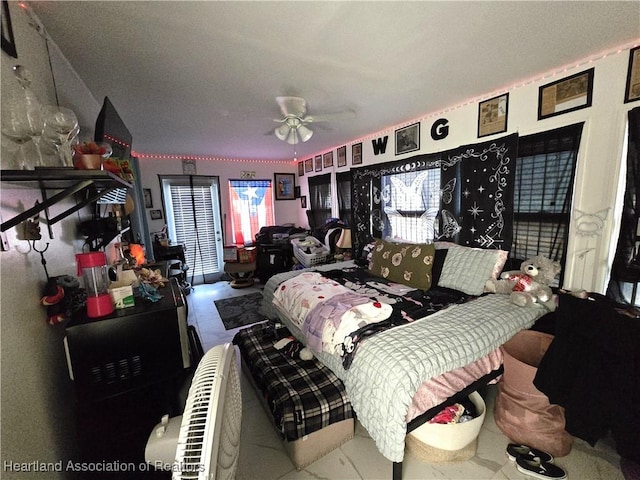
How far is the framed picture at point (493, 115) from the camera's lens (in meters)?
2.15

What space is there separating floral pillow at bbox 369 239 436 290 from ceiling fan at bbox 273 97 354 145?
4.57 feet

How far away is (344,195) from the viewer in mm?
4098

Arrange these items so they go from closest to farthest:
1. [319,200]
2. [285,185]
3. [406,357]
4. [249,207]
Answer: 1. [406,357]
2. [319,200]
3. [249,207]
4. [285,185]

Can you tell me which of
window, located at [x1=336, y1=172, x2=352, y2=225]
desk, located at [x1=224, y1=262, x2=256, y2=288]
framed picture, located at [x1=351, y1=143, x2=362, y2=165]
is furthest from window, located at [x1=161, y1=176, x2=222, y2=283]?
framed picture, located at [x1=351, y1=143, x2=362, y2=165]

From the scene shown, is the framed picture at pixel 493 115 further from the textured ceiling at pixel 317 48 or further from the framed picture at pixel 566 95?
the framed picture at pixel 566 95

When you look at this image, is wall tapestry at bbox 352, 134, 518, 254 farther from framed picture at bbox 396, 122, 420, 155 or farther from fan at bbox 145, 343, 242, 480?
fan at bbox 145, 343, 242, 480

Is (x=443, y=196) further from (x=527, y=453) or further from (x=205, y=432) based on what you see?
(x=205, y=432)

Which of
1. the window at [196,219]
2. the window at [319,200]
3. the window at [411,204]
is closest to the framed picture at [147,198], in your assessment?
the window at [196,219]

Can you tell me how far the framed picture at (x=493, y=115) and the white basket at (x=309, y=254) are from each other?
2480 millimetres

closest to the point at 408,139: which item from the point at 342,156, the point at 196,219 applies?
the point at 342,156

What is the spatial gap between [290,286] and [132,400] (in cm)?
129

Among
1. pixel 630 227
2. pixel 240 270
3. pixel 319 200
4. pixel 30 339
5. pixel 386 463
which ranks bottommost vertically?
pixel 386 463

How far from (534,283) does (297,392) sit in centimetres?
181

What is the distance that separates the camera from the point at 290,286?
7.28 ft
